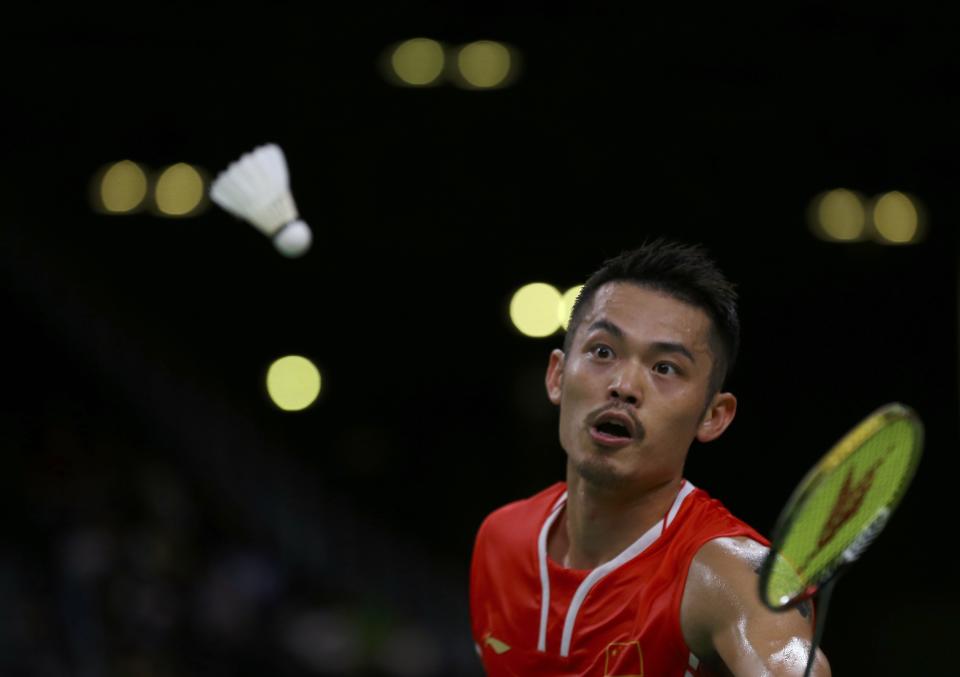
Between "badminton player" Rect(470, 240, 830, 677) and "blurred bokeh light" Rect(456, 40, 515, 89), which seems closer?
"badminton player" Rect(470, 240, 830, 677)

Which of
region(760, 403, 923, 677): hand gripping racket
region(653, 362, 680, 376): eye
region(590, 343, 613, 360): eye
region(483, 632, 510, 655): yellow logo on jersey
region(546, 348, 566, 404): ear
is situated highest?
region(590, 343, 613, 360): eye

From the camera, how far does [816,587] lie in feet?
9.18

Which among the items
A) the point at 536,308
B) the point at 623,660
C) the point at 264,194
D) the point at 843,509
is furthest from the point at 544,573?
the point at 536,308

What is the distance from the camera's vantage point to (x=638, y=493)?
3.60 m

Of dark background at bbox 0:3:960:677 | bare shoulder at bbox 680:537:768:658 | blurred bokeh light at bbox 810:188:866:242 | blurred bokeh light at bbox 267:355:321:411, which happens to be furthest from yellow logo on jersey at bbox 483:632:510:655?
blurred bokeh light at bbox 267:355:321:411

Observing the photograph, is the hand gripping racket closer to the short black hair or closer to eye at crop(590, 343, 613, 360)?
the short black hair

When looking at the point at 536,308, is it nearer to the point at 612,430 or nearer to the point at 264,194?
the point at 264,194

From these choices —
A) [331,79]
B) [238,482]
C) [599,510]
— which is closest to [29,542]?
[238,482]

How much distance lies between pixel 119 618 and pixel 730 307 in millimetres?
5159

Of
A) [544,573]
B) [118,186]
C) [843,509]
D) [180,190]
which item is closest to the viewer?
[843,509]

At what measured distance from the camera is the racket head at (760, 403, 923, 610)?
2732 millimetres

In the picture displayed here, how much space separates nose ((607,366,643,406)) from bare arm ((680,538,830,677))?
14.7 inches

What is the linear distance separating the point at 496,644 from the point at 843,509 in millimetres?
1237

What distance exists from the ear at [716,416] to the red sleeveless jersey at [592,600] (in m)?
0.14
